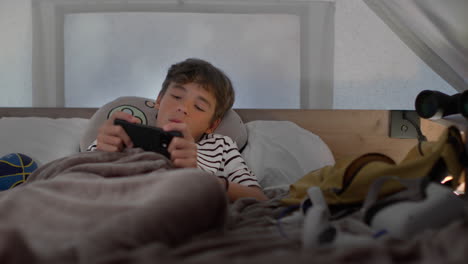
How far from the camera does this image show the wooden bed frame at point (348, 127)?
5.34 ft

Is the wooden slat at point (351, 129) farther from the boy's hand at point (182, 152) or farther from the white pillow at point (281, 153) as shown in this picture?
the boy's hand at point (182, 152)

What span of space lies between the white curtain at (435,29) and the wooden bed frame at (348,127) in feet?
0.85

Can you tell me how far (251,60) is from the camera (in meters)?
1.72

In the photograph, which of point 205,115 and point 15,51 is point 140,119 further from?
point 15,51

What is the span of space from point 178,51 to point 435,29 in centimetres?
106

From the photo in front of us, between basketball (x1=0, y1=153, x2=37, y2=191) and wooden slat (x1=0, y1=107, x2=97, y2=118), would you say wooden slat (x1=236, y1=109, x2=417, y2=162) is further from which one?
basketball (x1=0, y1=153, x2=37, y2=191)

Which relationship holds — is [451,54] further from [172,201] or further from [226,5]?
[172,201]

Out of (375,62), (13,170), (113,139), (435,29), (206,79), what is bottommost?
(13,170)

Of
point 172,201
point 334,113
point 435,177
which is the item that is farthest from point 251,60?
point 172,201

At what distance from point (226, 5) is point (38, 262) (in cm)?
152

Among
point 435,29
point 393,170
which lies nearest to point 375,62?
point 435,29

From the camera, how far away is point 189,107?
1.10 metres

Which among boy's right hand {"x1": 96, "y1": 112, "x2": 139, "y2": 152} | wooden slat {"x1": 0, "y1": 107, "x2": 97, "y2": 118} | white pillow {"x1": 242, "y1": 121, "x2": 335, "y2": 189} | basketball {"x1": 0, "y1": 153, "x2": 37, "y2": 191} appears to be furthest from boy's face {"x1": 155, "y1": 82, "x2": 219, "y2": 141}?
wooden slat {"x1": 0, "y1": 107, "x2": 97, "y2": 118}

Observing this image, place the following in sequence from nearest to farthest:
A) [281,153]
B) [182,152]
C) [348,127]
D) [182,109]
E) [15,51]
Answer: [182,152], [182,109], [281,153], [348,127], [15,51]
